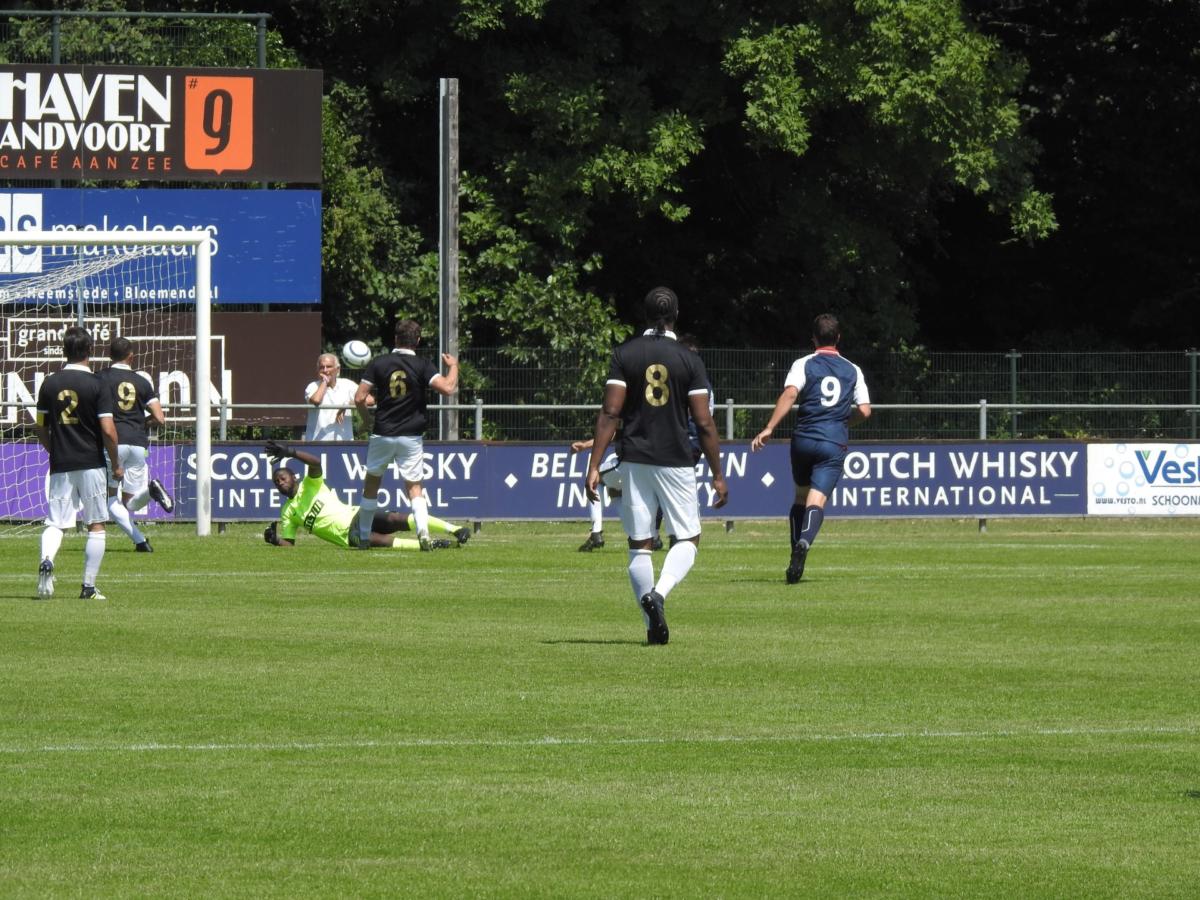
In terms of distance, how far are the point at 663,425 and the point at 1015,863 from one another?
6279 mm

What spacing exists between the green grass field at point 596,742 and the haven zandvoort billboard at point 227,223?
13220mm

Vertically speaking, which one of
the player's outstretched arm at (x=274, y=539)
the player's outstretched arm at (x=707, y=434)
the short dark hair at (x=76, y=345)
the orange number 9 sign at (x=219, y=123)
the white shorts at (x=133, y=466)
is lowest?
the player's outstretched arm at (x=274, y=539)

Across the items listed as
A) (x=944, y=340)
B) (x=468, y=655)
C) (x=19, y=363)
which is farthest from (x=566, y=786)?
(x=944, y=340)

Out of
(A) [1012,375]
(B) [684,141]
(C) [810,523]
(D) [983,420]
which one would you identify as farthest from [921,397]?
(C) [810,523]

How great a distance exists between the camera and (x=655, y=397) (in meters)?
13.0

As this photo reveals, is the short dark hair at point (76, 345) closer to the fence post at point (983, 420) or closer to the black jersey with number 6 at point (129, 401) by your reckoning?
the black jersey with number 6 at point (129, 401)

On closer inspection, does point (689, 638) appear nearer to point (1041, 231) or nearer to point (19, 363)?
point (19, 363)

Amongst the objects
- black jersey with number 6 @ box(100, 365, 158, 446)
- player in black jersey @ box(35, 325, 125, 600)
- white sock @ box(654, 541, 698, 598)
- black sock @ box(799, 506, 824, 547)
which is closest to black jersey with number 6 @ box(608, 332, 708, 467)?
white sock @ box(654, 541, 698, 598)

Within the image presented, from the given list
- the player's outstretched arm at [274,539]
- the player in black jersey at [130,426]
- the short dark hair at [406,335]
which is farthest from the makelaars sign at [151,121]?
the short dark hair at [406,335]

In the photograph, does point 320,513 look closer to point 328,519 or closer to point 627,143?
point 328,519

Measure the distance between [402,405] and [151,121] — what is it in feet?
34.5

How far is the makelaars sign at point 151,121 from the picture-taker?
1193 inches

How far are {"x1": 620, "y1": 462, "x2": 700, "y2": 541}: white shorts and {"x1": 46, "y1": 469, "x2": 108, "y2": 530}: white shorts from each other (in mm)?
4650

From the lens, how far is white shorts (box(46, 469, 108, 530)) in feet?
52.2
